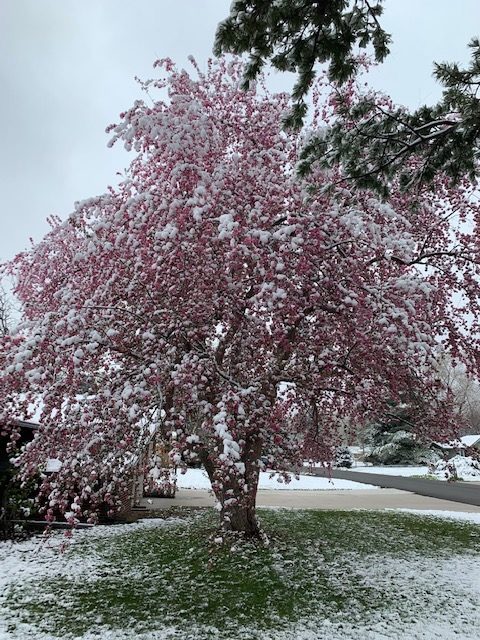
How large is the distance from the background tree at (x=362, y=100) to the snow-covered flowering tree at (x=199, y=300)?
43 centimetres

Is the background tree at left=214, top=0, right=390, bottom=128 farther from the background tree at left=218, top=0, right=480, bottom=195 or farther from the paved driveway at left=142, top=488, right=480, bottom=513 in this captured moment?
the paved driveway at left=142, top=488, right=480, bottom=513

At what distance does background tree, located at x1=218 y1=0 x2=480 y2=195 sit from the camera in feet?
12.1

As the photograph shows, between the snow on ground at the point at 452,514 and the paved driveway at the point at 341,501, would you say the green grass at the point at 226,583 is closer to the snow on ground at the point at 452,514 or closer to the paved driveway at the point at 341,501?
the snow on ground at the point at 452,514

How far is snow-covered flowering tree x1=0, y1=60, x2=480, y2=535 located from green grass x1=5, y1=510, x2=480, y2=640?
3.62 ft

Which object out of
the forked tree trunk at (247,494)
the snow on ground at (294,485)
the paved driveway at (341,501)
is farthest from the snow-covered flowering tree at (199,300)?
Result: the snow on ground at (294,485)

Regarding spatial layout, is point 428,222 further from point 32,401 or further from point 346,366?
point 32,401

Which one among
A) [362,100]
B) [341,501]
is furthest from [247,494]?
[341,501]

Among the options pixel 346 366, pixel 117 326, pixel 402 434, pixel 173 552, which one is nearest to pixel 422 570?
pixel 346 366

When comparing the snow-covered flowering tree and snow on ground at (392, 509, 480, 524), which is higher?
the snow-covered flowering tree

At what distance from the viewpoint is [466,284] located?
24.9ft

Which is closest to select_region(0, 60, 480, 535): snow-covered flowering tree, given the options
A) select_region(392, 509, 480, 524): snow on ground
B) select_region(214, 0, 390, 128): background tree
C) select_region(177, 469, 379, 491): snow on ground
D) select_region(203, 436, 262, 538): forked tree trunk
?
select_region(203, 436, 262, 538): forked tree trunk

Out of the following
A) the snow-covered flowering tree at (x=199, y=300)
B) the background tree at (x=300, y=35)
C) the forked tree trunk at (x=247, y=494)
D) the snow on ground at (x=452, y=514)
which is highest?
the background tree at (x=300, y=35)

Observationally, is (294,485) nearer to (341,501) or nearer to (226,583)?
(341,501)

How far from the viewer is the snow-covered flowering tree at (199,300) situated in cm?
506
